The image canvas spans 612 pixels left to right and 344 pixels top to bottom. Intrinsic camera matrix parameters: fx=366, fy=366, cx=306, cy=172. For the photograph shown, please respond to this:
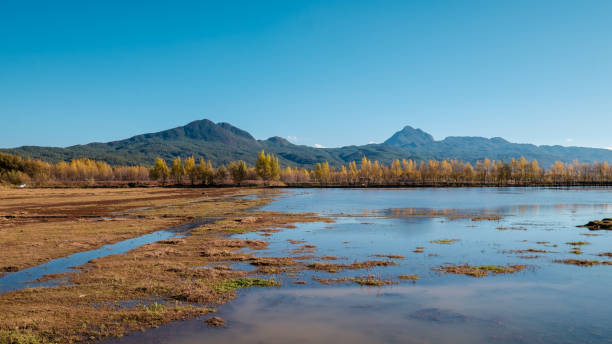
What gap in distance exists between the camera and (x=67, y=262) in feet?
76.8

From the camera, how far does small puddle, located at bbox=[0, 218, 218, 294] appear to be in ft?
61.5

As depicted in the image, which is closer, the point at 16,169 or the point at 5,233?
the point at 5,233

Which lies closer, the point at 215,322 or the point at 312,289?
the point at 215,322

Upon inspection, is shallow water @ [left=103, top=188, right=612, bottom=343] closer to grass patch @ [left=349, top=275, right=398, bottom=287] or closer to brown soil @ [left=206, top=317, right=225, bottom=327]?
brown soil @ [left=206, top=317, right=225, bottom=327]

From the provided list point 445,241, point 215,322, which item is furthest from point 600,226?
point 215,322

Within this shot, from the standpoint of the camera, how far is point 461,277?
19.5 metres

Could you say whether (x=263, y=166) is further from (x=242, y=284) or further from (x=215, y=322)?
(x=215, y=322)

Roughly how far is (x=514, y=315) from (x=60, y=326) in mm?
17077

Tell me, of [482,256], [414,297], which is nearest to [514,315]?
[414,297]

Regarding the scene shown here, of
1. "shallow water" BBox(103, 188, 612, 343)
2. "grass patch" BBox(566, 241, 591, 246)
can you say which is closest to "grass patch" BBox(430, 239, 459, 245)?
"shallow water" BBox(103, 188, 612, 343)

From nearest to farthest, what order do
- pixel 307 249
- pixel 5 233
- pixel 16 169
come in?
pixel 307 249 < pixel 5 233 < pixel 16 169

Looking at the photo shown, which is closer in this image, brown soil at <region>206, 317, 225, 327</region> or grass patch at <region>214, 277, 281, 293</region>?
brown soil at <region>206, 317, 225, 327</region>

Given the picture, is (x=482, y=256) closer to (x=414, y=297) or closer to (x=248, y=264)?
(x=414, y=297)

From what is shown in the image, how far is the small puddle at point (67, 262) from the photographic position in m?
18.7
